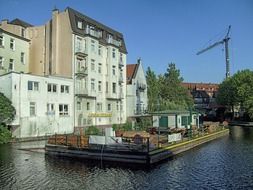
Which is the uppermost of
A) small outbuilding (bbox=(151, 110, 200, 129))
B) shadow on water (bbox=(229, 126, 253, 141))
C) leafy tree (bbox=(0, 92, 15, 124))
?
leafy tree (bbox=(0, 92, 15, 124))

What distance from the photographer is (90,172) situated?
2298 centimetres

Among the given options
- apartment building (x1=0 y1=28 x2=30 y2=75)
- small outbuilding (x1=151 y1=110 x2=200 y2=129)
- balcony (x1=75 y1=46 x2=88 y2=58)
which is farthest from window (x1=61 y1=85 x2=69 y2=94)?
small outbuilding (x1=151 y1=110 x2=200 y2=129)

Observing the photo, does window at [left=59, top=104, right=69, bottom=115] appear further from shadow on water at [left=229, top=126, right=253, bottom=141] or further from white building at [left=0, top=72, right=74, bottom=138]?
shadow on water at [left=229, top=126, right=253, bottom=141]

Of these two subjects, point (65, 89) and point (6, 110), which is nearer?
point (6, 110)

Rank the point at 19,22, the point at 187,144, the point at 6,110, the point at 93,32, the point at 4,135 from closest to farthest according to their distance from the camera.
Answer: the point at 187,144 → the point at 6,110 → the point at 4,135 → the point at 93,32 → the point at 19,22

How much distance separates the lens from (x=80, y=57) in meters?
52.9

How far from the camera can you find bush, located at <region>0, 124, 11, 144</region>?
38.2 meters

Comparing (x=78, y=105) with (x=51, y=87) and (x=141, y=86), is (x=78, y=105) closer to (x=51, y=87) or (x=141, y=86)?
(x=51, y=87)

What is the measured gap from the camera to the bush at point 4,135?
38.2 m

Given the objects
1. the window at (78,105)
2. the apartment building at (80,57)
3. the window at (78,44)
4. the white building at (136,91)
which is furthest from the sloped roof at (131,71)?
the window at (78,105)

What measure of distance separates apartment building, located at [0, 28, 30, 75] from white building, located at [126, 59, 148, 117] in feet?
72.3

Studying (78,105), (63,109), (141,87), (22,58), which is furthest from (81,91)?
(141,87)

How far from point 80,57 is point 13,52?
395 inches

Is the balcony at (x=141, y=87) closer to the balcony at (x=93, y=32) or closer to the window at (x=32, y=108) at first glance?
the balcony at (x=93, y=32)
